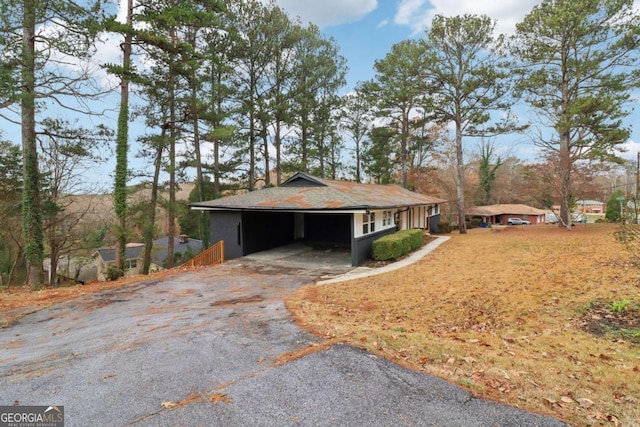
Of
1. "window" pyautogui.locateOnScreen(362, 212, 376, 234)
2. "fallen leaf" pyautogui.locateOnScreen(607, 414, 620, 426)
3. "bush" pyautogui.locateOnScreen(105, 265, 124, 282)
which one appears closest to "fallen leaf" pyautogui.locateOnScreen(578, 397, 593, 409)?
"fallen leaf" pyautogui.locateOnScreen(607, 414, 620, 426)

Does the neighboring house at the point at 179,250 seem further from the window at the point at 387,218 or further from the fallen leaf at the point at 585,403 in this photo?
the fallen leaf at the point at 585,403

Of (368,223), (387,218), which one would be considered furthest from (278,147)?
(368,223)

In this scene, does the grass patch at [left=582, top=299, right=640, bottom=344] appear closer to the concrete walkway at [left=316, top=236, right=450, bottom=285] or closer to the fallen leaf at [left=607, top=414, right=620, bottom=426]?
the fallen leaf at [left=607, top=414, right=620, bottom=426]

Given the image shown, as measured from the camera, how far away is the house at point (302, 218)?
39.1ft

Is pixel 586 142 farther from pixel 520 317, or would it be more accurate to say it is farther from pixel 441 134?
pixel 520 317

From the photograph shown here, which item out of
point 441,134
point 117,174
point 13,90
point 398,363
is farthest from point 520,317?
point 441,134

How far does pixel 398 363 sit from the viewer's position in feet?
11.9

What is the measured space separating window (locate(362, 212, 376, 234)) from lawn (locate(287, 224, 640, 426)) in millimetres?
3204

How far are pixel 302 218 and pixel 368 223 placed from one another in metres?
5.69

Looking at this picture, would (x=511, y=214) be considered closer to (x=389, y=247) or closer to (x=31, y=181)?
(x=389, y=247)

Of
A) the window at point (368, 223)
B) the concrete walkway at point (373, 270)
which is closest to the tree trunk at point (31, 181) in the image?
the concrete walkway at point (373, 270)

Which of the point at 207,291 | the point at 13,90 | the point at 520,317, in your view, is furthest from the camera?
the point at 13,90

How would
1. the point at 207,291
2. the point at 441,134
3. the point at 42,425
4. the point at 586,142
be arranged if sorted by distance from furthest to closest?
the point at 441,134 < the point at 586,142 < the point at 207,291 < the point at 42,425

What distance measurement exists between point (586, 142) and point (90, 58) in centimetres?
2498
